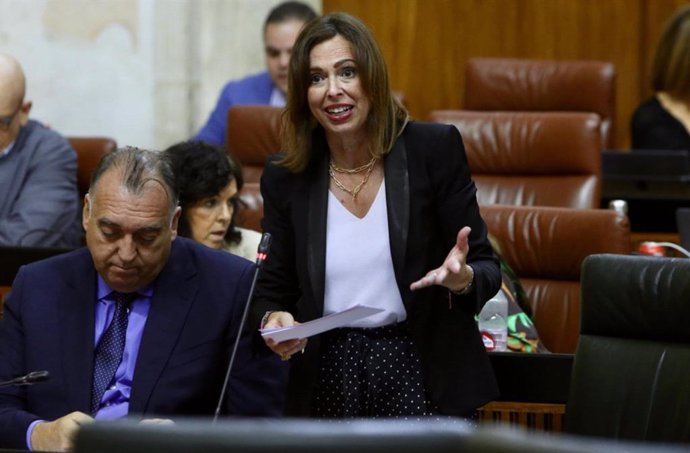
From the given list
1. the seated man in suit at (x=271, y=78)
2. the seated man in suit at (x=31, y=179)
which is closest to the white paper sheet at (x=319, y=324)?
the seated man in suit at (x=31, y=179)

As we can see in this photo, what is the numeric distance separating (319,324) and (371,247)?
0.31m

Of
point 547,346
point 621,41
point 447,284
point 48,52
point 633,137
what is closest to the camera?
point 447,284

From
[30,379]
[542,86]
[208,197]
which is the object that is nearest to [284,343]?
[30,379]

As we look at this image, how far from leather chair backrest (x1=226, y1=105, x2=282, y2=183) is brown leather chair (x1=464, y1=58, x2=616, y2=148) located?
111cm

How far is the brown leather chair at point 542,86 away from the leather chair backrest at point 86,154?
1.82 meters

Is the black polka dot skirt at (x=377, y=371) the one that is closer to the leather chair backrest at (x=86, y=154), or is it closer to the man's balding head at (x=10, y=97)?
the man's balding head at (x=10, y=97)

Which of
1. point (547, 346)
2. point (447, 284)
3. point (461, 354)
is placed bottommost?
point (547, 346)

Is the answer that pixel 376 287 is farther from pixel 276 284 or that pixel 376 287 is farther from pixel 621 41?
pixel 621 41

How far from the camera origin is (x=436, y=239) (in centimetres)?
263

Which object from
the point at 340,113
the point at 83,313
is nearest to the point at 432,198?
the point at 340,113

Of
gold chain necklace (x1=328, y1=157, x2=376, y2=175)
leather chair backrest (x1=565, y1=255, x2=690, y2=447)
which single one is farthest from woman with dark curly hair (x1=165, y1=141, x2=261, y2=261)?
leather chair backrest (x1=565, y1=255, x2=690, y2=447)

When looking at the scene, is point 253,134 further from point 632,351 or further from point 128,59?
point 632,351

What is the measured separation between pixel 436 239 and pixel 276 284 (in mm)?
344

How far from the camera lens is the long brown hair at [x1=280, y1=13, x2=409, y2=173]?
2.63m
